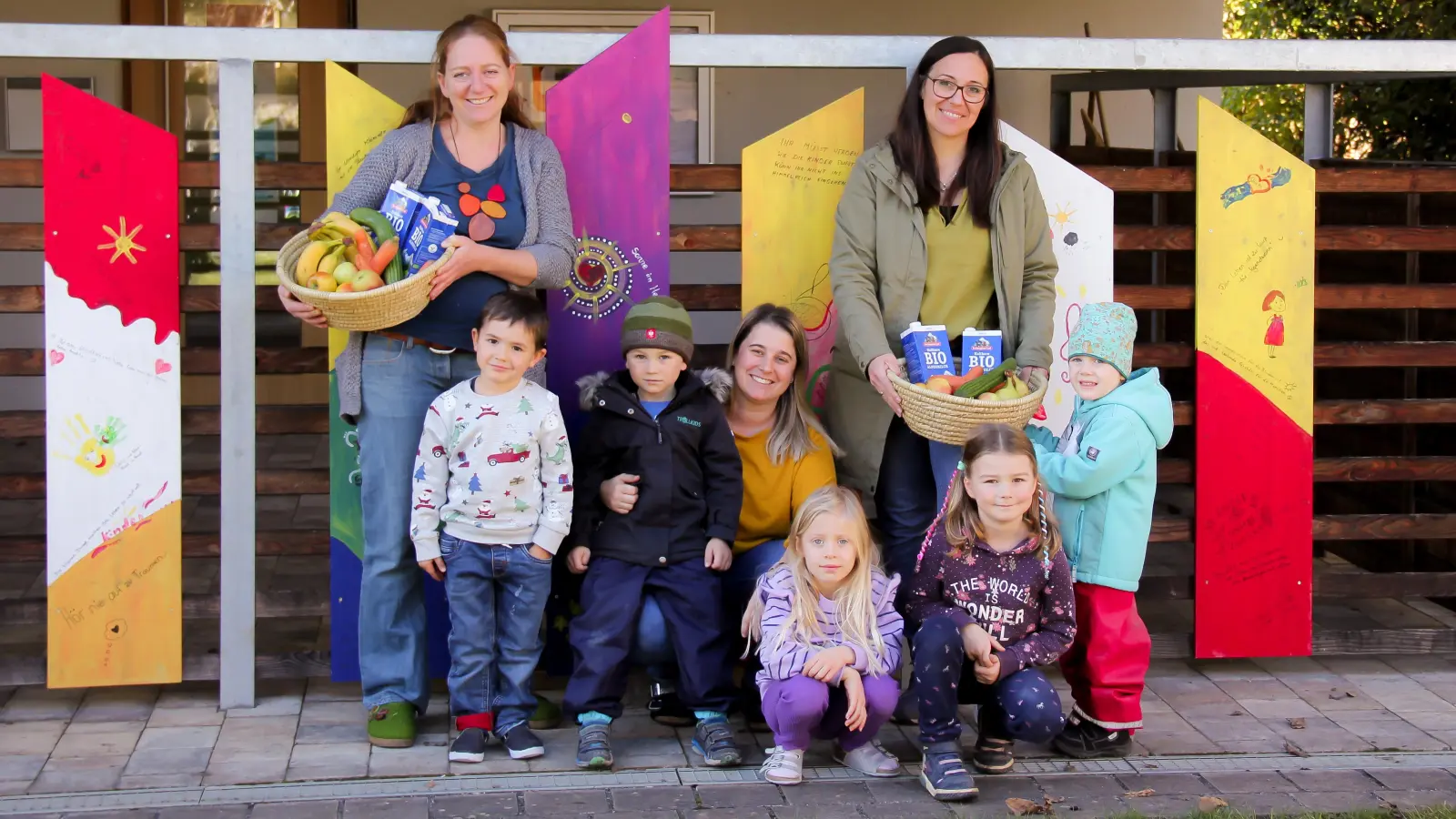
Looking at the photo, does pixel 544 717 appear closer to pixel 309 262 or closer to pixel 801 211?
pixel 309 262

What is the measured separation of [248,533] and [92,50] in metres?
1.44

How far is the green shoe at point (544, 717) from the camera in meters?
4.39

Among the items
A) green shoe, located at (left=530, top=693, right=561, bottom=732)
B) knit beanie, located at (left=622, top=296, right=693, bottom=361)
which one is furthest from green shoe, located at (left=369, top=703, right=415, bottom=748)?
knit beanie, located at (left=622, top=296, right=693, bottom=361)

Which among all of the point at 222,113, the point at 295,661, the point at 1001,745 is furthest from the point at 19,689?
the point at 1001,745

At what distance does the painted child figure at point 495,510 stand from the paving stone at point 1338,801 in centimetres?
201

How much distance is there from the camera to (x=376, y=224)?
13.0ft

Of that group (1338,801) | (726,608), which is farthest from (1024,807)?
(726,608)

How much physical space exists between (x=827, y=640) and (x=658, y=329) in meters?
0.97

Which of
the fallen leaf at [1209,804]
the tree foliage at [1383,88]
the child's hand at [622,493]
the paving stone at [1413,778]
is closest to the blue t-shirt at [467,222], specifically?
the child's hand at [622,493]

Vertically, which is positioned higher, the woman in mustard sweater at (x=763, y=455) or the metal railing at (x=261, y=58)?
the metal railing at (x=261, y=58)

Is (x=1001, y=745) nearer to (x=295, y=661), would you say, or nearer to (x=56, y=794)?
(x=295, y=661)

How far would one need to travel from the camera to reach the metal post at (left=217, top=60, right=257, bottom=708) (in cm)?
435

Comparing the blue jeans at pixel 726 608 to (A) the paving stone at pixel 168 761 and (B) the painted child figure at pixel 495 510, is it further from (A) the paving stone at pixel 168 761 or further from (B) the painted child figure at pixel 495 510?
(A) the paving stone at pixel 168 761

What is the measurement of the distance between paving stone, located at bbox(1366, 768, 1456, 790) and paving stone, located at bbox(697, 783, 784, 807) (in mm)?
1631
